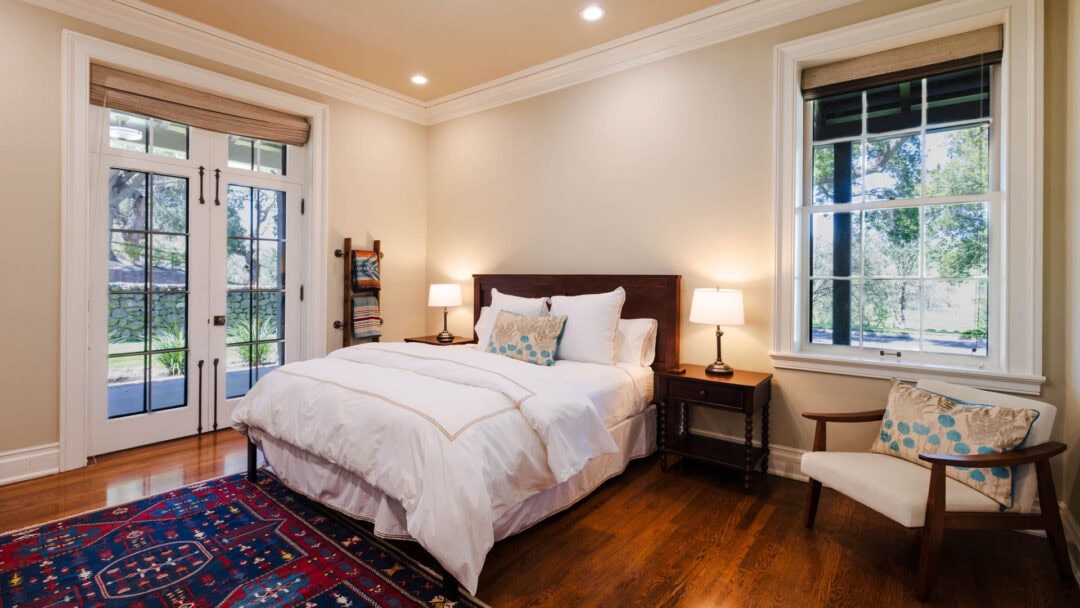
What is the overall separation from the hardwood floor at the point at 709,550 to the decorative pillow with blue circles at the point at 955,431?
41 cm

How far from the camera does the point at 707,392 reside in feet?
9.87

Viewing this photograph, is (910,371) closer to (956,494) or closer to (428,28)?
(956,494)

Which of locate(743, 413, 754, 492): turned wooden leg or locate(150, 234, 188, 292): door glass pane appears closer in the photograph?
locate(743, 413, 754, 492): turned wooden leg

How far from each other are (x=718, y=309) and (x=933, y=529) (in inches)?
56.9

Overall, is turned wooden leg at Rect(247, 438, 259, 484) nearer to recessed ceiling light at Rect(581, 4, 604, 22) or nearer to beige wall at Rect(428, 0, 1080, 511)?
beige wall at Rect(428, 0, 1080, 511)

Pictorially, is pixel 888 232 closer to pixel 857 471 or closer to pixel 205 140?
pixel 857 471

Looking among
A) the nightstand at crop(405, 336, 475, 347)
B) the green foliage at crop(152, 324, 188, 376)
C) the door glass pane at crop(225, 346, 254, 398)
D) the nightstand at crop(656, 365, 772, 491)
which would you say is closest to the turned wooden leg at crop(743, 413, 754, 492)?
the nightstand at crop(656, 365, 772, 491)

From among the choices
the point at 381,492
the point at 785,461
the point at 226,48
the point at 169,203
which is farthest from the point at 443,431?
the point at 226,48

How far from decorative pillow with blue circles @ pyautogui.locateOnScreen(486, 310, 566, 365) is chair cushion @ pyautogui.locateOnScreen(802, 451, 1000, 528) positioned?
1.60m

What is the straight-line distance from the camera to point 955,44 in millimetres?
2715

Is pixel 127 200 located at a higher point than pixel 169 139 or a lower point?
lower

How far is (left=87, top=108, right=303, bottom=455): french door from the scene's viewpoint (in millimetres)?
3404

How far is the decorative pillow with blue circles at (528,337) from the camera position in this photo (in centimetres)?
335

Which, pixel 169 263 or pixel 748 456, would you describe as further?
pixel 169 263
